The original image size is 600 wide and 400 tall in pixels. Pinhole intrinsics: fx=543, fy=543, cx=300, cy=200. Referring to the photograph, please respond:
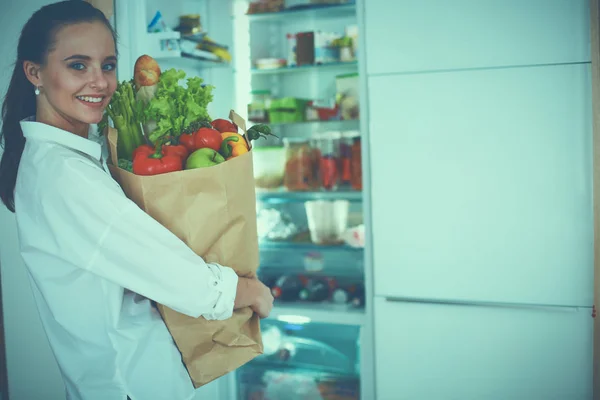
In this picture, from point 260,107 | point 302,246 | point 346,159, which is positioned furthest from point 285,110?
point 302,246

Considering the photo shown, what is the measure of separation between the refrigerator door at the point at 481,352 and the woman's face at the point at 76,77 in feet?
4.59

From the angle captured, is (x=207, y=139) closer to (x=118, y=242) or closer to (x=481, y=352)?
(x=118, y=242)

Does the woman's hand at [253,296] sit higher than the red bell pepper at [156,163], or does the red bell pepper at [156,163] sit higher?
the red bell pepper at [156,163]

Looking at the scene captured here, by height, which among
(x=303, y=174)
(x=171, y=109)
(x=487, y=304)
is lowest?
(x=487, y=304)

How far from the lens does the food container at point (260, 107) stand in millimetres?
2729

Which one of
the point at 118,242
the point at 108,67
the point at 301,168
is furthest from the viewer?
the point at 301,168

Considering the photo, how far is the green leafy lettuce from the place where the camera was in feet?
4.27

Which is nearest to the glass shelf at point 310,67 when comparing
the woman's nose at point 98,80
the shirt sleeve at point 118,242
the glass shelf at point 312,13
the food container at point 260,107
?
the food container at point 260,107

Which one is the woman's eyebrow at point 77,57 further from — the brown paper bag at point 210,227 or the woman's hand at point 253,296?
the woman's hand at point 253,296

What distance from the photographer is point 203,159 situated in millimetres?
1198

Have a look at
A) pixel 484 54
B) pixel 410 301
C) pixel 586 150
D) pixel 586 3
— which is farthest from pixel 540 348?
pixel 586 3

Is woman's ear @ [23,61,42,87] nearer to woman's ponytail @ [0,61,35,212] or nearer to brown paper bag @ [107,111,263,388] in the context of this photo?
woman's ponytail @ [0,61,35,212]

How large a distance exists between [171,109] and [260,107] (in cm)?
143

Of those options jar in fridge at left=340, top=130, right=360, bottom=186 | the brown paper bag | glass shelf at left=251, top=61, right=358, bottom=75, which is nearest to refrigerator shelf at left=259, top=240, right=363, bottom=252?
jar in fridge at left=340, top=130, right=360, bottom=186
